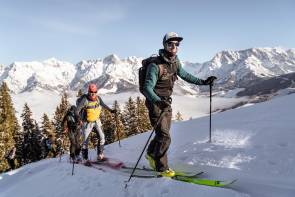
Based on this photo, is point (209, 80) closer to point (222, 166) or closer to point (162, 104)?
point (162, 104)

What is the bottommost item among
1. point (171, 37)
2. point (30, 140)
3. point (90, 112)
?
point (30, 140)

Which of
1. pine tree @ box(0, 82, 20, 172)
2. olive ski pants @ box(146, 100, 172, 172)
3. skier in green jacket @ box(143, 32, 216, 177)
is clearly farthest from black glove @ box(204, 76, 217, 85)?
pine tree @ box(0, 82, 20, 172)

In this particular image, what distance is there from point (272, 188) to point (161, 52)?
12.0 ft

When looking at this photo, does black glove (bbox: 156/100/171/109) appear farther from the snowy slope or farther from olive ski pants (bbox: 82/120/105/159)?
olive ski pants (bbox: 82/120/105/159)

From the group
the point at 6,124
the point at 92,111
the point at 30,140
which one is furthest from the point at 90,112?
the point at 30,140

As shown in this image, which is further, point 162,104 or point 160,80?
point 160,80

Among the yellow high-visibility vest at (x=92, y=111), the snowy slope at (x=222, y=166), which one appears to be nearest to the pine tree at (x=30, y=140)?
the snowy slope at (x=222, y=166)

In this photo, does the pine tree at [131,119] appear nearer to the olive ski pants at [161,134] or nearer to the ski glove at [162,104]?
the olive ski pants at [161,134]

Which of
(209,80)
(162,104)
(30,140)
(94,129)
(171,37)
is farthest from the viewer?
(30,140)

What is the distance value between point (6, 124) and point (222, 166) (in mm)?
40350

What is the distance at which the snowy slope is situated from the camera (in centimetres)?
677

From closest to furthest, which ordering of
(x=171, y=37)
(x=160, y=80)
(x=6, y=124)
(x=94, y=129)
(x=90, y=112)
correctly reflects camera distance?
(x=171, y=37)
(x=160, y=80)
(x=90, y=112)
(x=94, y=129)
(x=6, y=124)

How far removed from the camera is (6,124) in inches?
1731

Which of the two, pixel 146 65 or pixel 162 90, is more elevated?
pixel 146 65
